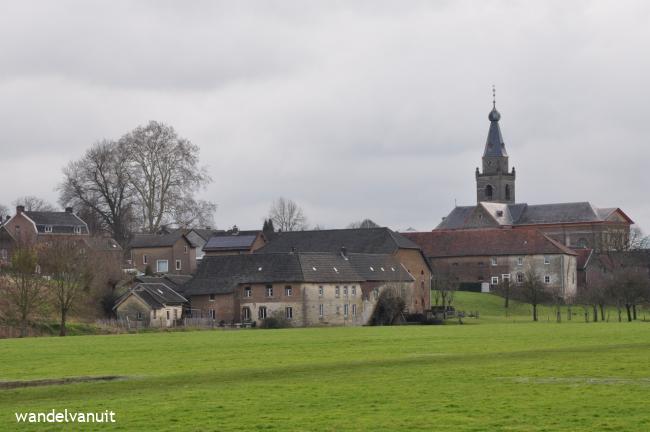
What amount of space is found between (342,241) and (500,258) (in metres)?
19.7

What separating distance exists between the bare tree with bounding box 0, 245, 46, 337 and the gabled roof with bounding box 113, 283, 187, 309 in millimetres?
8468

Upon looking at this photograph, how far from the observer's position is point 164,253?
121 metres

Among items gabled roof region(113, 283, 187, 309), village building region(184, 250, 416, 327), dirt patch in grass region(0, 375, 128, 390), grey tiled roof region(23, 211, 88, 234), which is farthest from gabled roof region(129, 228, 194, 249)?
dirt patch in grass region(0, 375, 128, 390)

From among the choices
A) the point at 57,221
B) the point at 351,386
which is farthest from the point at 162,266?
the point at 351,386

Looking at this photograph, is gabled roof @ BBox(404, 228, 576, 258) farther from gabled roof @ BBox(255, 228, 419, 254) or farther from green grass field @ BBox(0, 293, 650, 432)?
green grass field @ BBox(0, 293, 650, 432)

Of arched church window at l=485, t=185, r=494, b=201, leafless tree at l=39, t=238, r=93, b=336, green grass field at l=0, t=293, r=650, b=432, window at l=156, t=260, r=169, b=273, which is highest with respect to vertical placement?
arched church window at l=485, t=185, r=494, b=201

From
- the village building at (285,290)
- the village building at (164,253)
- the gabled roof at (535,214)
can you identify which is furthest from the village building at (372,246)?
the gabled roof at (535,214)

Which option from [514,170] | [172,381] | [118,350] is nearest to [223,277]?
[118,350]

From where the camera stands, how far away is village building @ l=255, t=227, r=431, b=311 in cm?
10906

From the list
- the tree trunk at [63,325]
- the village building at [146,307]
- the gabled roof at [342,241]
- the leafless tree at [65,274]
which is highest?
the gabled roof at [342,241]

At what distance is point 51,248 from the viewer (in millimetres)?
88562

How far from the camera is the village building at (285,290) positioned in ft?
304

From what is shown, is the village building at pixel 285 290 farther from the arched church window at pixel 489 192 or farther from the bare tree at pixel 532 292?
the arched church window at pixel 489 192

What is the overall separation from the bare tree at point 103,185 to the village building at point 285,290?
92.3 feet
